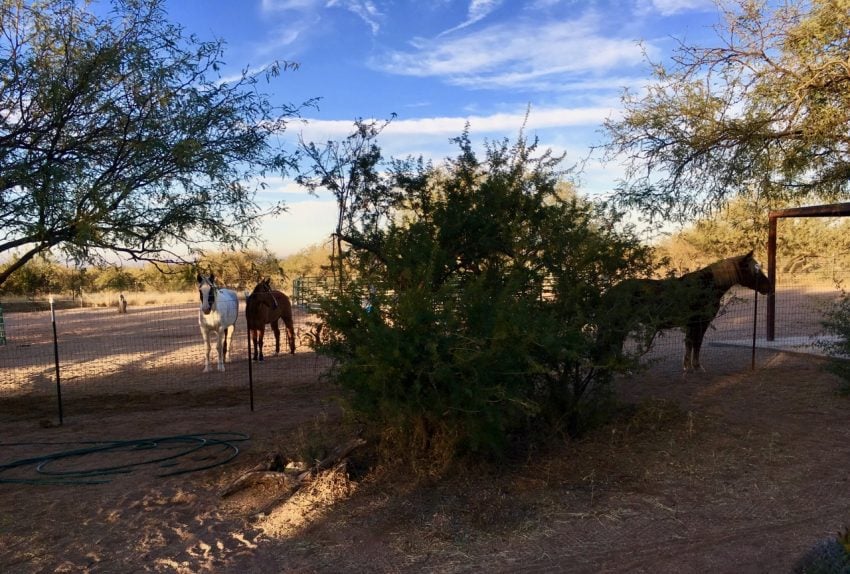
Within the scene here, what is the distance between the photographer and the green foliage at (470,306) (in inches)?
211

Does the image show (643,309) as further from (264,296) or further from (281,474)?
(264,296)

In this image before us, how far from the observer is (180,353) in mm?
16594

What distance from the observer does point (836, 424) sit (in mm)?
7359

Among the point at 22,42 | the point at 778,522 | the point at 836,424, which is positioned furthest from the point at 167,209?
the point at 836,424

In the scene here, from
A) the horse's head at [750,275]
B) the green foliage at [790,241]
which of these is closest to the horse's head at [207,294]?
the horse's head at [750,275]

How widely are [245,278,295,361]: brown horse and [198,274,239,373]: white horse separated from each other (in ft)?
1.59

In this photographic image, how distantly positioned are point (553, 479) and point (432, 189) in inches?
148

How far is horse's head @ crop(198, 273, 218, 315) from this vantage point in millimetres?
13078

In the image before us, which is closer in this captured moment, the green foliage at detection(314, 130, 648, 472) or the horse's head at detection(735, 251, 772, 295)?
the green foliage at detection(314, 130, 648, 472)

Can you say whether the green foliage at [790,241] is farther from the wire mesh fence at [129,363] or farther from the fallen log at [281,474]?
the fallen log at [281,474]

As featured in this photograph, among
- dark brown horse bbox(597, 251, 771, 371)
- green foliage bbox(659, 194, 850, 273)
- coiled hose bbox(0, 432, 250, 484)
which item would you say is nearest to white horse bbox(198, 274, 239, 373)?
coiled hose bbox(0, 432, 250, 484)

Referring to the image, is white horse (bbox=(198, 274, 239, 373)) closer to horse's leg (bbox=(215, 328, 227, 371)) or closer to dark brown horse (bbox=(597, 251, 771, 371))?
horse's leg (bbox=(215, 328, 227, 371))

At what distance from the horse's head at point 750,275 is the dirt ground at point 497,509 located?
2910mm

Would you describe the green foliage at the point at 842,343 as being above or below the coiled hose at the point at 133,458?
above
